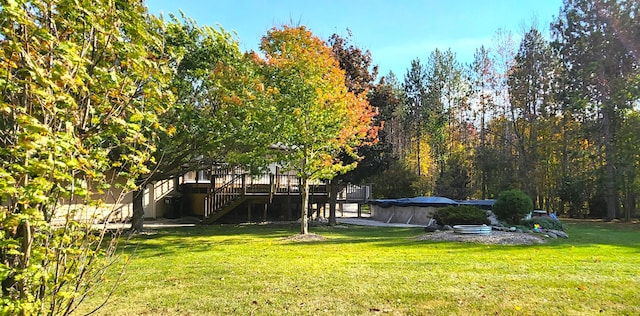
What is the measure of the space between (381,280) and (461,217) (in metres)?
8.65

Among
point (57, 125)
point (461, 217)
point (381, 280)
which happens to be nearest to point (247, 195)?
point (461, 217)

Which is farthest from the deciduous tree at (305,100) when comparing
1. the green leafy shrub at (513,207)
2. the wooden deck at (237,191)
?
the green leafy shrub at (513,207)

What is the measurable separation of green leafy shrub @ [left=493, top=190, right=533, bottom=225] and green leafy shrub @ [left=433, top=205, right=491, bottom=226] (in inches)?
43.6

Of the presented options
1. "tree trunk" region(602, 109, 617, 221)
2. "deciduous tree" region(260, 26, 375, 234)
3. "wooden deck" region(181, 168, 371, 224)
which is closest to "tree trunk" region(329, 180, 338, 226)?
"wooden deck" region(181, 168, 371, 224)

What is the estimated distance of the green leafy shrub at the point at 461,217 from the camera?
14.0 meters

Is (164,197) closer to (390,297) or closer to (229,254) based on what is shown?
(229,254)

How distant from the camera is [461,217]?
46.2ft

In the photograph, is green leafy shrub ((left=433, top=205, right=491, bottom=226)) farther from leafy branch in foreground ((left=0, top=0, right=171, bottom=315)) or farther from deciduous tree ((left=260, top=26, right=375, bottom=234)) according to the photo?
leafy branch in foreground ((left=0, top=0, right=171, bottom=315))

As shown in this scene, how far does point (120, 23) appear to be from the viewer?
2.89 m

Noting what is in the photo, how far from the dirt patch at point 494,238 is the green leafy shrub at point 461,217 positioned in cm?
141

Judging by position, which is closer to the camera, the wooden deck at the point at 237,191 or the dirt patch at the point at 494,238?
the dirt patch at the point at 494,238

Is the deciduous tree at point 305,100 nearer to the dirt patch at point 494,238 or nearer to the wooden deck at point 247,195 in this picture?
the wooden deck at point 247,195

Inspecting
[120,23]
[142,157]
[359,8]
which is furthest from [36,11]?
[359,8]

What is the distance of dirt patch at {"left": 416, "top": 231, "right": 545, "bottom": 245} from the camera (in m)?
11.2
